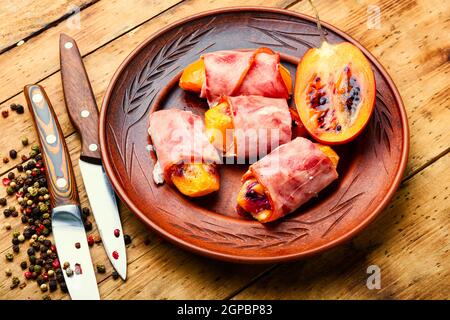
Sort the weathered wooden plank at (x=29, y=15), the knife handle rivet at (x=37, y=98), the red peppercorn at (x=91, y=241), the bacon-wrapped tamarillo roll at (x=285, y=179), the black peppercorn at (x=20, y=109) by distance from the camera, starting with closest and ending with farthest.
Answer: the bacon-wrapped tamarillo roll at (x=285, y=179), the red peppercorn at (x=91, y=241), the knife handle rivet at (x=37, y=98), the black peppercorn at (x=20, y=109), the weathered wooden plank at (x=29, y=15)

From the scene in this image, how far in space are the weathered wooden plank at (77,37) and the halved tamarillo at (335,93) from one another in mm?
644

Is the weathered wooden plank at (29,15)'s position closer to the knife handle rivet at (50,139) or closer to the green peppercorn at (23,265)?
the knife handle rivet at (50,139)

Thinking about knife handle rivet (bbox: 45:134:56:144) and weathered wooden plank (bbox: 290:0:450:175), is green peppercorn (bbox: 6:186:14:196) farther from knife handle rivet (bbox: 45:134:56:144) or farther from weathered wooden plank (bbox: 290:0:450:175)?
weathered wooden plank (bbox: 290:0:450:175)

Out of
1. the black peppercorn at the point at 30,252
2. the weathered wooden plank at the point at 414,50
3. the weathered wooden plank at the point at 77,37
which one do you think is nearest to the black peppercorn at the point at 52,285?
the black peppercorn at the point at 30,252

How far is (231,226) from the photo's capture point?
5.94 feet

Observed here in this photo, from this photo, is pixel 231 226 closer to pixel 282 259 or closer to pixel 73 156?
pixel 282 259

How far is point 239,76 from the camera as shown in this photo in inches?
75.7

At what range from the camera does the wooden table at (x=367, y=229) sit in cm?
185

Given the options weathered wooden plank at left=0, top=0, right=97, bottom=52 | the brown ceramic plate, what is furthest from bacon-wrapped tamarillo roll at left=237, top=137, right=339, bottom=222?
weathered wooden plank at left=0, top=0, right=97, bottom=52

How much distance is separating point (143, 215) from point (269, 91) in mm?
537

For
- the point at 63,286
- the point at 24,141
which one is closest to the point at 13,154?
the point at 24,141

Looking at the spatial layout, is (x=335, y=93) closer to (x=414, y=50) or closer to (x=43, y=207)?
(x=414, y=50)

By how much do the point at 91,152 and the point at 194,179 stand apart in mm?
343
